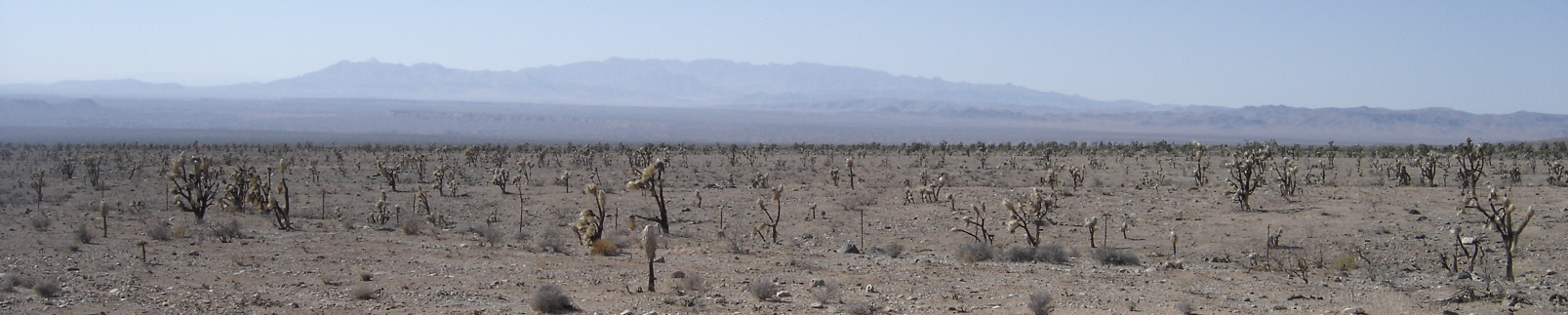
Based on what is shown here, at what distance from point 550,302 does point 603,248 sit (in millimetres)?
4800

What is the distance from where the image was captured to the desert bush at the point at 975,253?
14453mm

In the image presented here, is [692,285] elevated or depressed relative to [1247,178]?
depressed

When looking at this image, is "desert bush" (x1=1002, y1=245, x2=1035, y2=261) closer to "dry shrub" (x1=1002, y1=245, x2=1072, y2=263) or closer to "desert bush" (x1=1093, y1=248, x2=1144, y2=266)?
"dry shrub" (x1=1002, y1=245, x2=1072, y2=263)

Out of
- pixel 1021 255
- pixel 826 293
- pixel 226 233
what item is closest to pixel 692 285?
pixel 826 293

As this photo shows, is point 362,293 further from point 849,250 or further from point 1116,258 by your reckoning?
point 1116,258

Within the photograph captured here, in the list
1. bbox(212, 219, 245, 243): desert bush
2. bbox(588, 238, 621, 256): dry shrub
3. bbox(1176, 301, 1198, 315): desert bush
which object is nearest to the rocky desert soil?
bbox(1176, 301, 1198, 315): desert bush

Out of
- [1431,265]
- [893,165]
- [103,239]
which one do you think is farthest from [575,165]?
[1431,265]

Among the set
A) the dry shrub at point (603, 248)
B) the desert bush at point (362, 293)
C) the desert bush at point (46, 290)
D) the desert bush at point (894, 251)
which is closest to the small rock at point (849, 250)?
the desert bush at point (894, 251)

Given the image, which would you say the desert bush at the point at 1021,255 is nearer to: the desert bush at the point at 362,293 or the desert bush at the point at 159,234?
the desert bush at the point at 362,293

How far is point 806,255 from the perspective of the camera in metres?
15.3

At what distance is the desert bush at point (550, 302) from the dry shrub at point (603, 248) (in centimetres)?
433

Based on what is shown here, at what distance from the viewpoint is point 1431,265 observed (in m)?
13.9

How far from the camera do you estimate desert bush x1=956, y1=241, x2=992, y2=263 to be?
14453 millimetres

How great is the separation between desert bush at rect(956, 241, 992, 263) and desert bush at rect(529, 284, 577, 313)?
6018 mm
